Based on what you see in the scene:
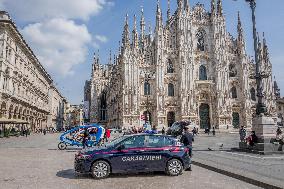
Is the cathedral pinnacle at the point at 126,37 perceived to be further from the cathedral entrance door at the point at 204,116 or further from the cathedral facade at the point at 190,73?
the cathedral entrance door at the point at 204,116

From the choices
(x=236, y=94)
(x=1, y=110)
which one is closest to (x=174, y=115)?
(x=236, y=94)

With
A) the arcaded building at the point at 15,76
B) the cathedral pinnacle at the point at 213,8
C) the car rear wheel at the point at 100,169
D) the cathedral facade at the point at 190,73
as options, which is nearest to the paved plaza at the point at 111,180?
the car rear wheel at the point at 100,169

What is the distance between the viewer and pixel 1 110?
3634 cm

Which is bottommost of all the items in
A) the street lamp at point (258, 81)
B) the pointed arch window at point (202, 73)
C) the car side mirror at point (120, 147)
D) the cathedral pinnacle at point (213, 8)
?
the car side mirror at point (120, 147)

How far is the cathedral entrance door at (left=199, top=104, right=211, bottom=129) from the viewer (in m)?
53.1

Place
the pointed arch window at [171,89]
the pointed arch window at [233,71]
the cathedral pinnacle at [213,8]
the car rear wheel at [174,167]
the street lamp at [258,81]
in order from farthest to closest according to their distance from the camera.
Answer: the cathedral pinnacle at [213,8]
the pointed arch window at [233,71]
the pointed arch window at [171,89]
the street lamp at [258,81]
the car rear wheel at [174,167]

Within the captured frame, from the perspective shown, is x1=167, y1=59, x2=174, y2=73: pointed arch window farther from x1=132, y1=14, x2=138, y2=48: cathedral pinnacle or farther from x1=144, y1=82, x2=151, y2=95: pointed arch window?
x1=132, y1=14, x2=138, y2=48: cathedral pinnacle

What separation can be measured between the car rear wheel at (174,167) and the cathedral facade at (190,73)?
3979 cm

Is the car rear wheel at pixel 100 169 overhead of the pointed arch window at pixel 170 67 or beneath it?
beneath

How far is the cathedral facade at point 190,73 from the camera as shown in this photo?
166ft

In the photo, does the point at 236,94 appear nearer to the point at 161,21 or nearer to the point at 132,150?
the point at 161,21

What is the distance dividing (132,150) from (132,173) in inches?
39.1

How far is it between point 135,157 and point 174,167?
1.28 m

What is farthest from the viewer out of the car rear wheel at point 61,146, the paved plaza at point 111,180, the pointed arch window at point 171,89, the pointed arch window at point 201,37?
the pointed arch window at point 201,37
